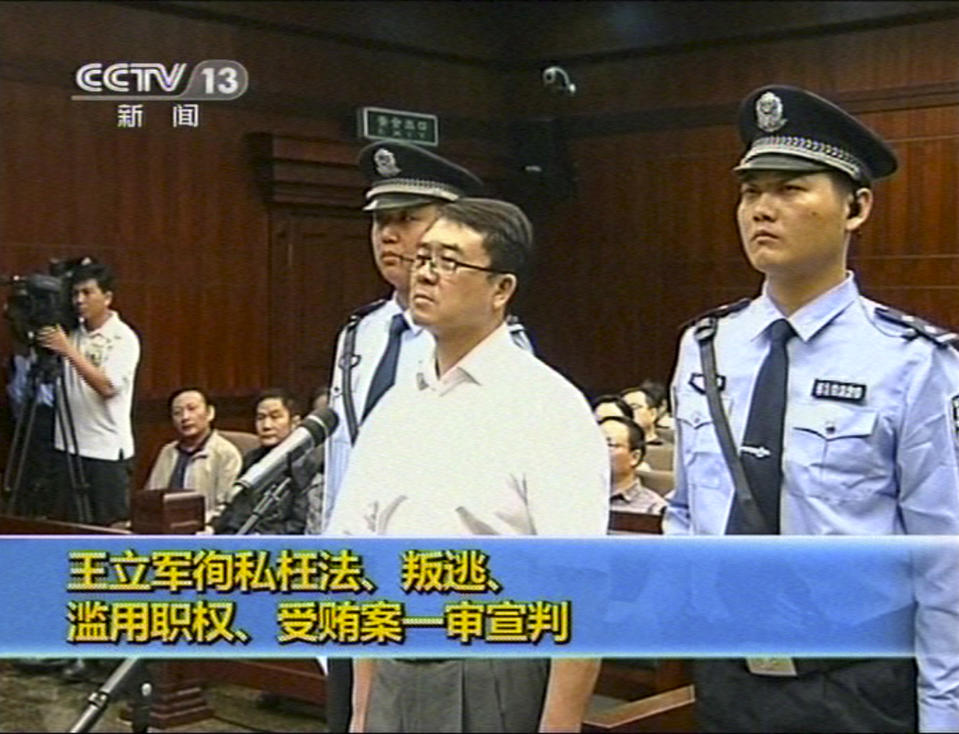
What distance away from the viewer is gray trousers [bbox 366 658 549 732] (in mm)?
1667

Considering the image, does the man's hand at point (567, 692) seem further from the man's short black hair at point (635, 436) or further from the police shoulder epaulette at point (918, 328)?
the police shoulder epaulette at point (918, 328)

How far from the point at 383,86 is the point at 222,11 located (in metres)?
0.23

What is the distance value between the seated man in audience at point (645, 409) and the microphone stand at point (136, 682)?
1.39 feet

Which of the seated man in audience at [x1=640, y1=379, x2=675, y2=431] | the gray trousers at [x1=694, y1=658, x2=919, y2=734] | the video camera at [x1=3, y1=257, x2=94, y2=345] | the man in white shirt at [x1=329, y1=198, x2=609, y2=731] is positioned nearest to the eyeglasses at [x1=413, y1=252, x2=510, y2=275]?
the man in white shirt at [x1=329, y1=198, x2=609, y2=731]

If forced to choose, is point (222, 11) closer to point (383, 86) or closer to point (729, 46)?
point (383, 86)

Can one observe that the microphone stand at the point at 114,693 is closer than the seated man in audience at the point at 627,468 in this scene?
No

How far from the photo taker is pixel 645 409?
166 cm

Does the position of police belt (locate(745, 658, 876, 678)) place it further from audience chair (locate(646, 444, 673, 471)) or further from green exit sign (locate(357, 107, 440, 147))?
green exit sign (locate(357, 107, 440, 147))

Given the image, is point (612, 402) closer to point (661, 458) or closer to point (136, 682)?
point (661, 458)

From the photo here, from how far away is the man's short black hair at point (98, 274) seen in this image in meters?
1.72

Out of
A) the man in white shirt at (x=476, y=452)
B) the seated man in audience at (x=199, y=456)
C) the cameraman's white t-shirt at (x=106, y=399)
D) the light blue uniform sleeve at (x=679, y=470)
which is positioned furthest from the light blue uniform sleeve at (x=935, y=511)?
the cameraman's white t-shirt at (x=106, y=399)

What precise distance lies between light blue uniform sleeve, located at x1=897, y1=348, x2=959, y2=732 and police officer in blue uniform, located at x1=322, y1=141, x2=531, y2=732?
0.46 m

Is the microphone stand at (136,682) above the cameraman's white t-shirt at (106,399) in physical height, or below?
below

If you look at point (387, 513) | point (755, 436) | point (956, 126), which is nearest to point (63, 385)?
point (387, 513)
